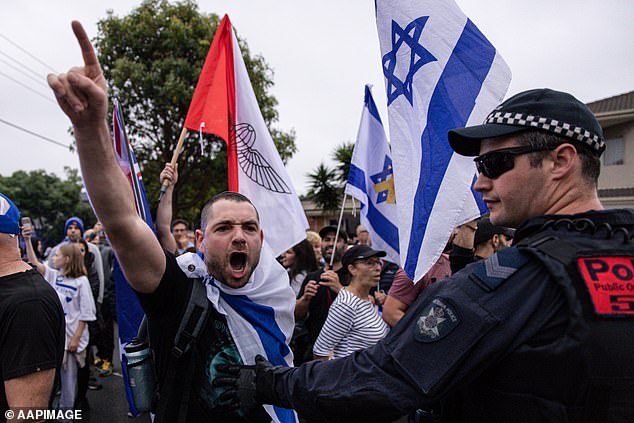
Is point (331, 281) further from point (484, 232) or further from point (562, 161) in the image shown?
point (562, 161)

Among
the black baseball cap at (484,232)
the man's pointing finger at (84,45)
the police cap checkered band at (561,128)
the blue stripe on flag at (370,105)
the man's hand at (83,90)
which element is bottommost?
the black baseball cap at (484,232)

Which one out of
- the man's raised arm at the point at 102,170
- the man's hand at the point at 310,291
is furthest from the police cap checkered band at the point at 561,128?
the man's hand at the point at 310,291

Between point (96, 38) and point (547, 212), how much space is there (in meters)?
19.1

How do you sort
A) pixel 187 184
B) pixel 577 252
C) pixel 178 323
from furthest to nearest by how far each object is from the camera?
pixel 187 184 → pixel 178 323 → pixel 577 252

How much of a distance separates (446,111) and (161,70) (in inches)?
617

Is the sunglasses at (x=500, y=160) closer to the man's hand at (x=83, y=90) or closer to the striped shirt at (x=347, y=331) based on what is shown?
the man's hand at (x=83, y=90)

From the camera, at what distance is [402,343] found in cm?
127

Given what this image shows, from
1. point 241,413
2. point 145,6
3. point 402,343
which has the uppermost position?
point 145,6

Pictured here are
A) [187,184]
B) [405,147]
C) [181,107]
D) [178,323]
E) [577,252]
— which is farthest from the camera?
[187,184]

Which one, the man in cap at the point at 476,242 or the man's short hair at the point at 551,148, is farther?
the man in cap at the point at 476,242

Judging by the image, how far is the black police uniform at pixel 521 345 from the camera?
1173 millimetres

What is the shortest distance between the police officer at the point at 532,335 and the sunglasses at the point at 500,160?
0.16ft

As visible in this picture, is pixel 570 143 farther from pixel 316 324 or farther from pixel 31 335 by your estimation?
pixel 316 324

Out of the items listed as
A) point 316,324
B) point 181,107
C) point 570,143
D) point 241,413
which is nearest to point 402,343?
point 570,143
